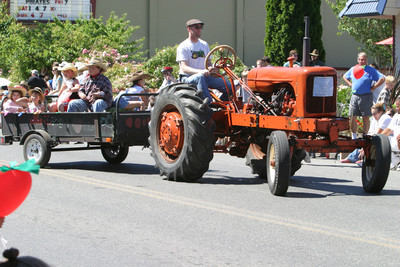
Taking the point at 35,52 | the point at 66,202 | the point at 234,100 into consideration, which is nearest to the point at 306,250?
the point at 66,202

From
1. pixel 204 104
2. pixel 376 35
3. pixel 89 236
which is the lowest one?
pixel 89 236

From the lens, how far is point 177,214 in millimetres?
7918

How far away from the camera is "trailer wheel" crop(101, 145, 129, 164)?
1298 cm

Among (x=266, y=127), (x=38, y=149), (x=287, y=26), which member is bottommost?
(x=38, y=149)

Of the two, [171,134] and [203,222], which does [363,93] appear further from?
[203,222]

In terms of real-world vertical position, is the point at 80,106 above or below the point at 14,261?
above

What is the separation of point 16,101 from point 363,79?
23.3ft

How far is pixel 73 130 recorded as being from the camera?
1190 centimetres

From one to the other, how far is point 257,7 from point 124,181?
84.9 feet

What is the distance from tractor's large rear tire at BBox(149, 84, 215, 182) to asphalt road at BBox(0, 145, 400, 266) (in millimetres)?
257

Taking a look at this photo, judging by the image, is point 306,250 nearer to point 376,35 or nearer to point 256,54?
point 376,35

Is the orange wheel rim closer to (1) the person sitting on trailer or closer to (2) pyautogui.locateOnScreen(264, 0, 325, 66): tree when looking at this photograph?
(1) the person sitting on trailer

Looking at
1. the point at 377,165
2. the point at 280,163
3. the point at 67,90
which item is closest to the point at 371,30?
the point at 67,90

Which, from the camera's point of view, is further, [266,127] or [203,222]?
[266,127]
